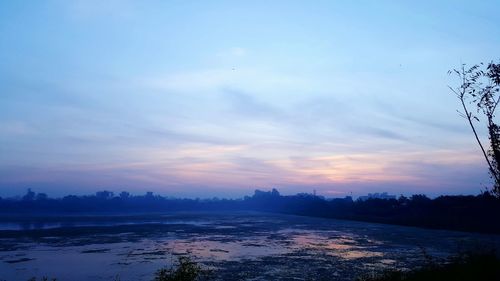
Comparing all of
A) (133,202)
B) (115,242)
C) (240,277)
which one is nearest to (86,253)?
(115,242)

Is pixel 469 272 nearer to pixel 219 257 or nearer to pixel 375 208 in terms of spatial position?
pixel 219 257

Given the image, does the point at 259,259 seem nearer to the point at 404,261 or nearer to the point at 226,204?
the point at 404,261

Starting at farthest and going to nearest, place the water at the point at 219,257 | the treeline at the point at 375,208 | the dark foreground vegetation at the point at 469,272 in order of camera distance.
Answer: the treeline at the point at 375,208 → the water at the point at 219,257 → the dark foreground vegetation at the point at 469,272

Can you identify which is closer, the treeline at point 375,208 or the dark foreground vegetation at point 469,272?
the dark foreground vegetation at point 469,272

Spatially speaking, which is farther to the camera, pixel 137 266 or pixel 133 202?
pixel 133 202

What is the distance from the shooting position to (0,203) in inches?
4151

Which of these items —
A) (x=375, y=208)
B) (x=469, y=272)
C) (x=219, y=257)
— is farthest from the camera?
(x=375, y=208)

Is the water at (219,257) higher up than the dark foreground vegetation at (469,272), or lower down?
lower down

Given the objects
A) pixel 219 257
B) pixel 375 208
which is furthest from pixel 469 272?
pixel 375 208

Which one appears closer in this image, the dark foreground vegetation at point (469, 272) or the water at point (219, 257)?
the dark foreground vegetation at point (469, 272)

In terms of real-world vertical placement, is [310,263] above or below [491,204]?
below

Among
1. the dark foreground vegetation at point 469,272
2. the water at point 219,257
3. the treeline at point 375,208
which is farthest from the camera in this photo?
the treeline at point 375,208

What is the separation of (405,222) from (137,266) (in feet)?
138

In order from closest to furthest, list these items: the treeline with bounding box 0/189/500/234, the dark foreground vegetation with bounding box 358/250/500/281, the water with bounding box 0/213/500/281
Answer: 1. the dark foreground vegetation with bounding box 358/250/500/281
2. the water with bounding box 0/213/500/281
3. the treeline with bounding box 0/189/500/234
